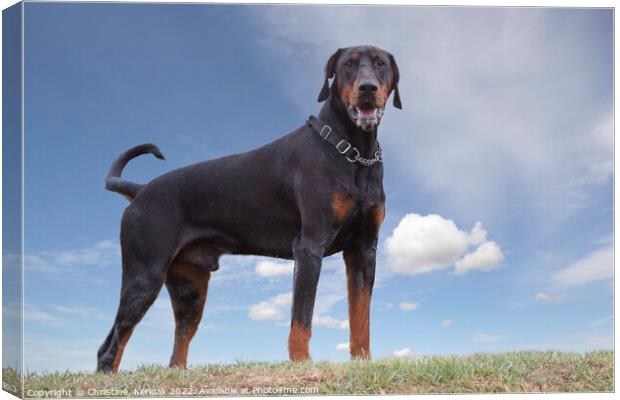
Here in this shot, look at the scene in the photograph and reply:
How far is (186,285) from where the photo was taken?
8117 mm

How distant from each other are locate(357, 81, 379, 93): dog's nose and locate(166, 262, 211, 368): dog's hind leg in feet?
8.23

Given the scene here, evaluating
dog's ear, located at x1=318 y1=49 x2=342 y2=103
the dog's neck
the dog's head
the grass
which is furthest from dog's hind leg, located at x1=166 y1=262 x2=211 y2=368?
the dog's head

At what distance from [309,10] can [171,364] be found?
3537 mm

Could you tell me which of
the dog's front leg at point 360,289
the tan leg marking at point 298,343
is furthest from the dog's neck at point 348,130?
the tan leg marking at point 298,343

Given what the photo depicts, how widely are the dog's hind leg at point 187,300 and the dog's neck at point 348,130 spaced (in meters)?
2.01

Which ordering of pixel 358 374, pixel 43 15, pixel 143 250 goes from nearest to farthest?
pixel 358 374 < pixel 43 15 < pixel 143 250

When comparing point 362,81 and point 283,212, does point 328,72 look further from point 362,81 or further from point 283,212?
point 283,212

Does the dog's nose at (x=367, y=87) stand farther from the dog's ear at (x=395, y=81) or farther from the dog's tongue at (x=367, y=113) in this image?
the dog's ear at (x=395, y=81)

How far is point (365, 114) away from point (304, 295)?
1577mm

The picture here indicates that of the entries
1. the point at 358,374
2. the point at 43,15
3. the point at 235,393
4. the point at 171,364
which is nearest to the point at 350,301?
the point at 358,374

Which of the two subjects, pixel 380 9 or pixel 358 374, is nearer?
pixel 358 374

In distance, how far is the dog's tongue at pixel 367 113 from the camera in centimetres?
694

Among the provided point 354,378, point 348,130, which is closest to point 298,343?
point 354,378

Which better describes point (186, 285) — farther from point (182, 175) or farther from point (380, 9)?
point (380, 9)
